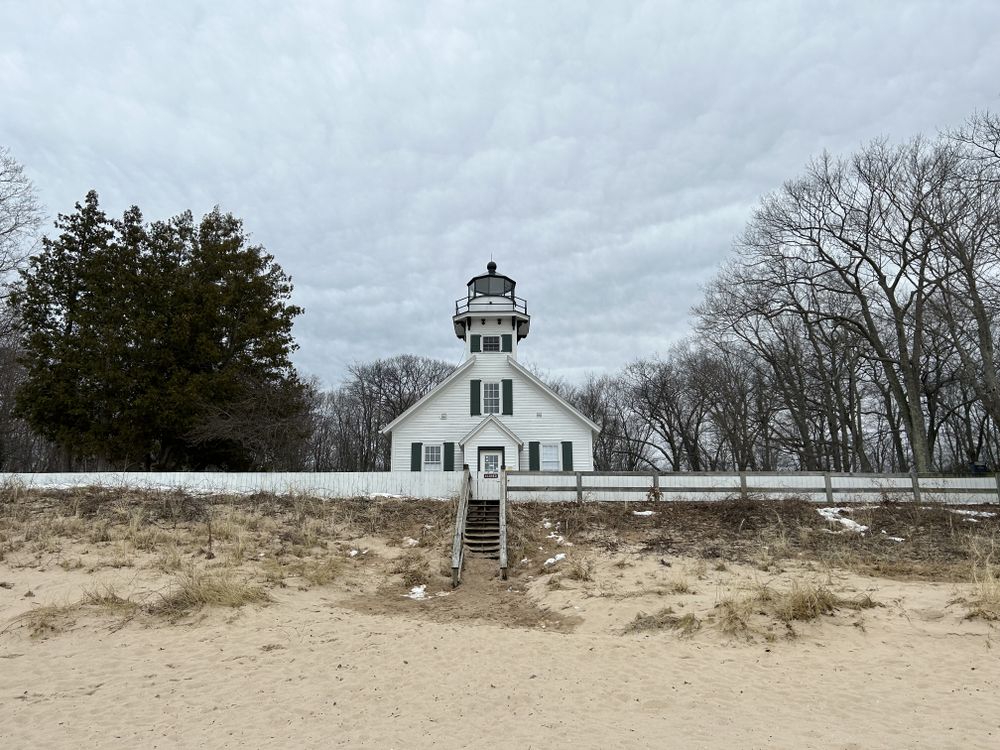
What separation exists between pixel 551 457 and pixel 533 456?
2.36ft

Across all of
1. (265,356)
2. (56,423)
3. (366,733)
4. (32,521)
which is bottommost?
(366,733)

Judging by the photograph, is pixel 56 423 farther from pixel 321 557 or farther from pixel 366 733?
pixel 366 733

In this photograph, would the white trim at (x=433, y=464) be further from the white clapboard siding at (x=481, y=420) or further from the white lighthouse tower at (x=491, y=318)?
the white lighthouse tower at (x=491, y=318)

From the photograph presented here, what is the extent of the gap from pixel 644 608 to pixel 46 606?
32.3 ft

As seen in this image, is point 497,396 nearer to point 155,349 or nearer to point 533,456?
point 533,456

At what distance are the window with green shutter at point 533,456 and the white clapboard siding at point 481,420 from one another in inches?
7.1

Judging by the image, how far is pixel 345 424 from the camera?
53562mm

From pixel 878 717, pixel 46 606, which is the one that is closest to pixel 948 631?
pixel 878 717

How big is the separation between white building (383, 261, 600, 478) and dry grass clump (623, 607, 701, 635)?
14291 mm

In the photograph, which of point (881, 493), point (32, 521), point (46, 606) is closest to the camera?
point (46, 606)

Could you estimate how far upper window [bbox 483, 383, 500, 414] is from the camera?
25844 mm

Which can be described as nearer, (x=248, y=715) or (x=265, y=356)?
(x=248, y=715)

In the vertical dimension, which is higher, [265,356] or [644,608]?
[265,356]

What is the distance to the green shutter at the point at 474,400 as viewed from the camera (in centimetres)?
2557
